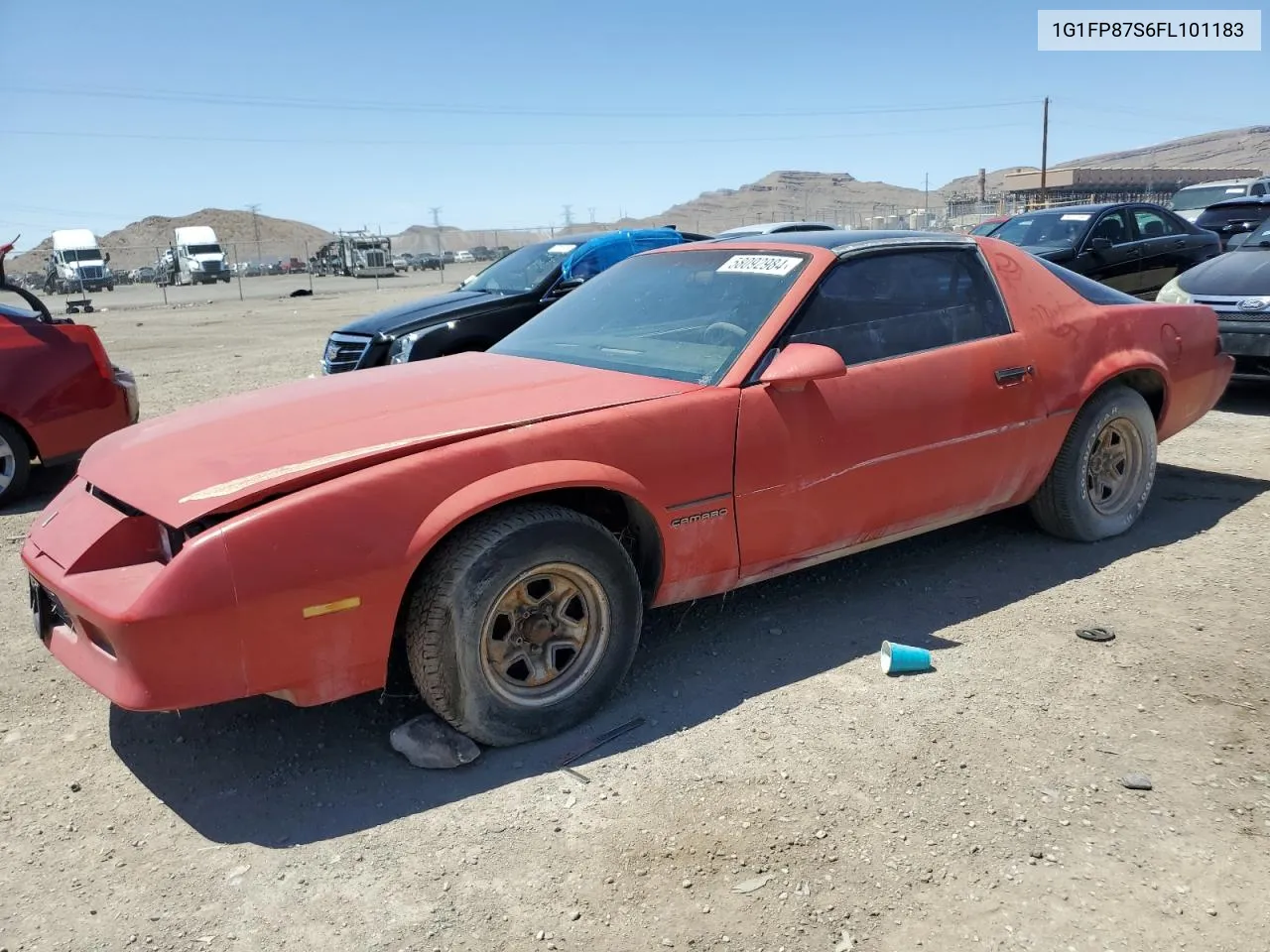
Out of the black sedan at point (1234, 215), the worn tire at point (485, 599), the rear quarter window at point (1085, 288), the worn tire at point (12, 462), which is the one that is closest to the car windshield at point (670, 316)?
the worn tire at point (485, 599)

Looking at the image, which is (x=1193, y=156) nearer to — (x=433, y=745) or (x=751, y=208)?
(x=751, y=208)

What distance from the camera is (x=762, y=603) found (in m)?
4.04

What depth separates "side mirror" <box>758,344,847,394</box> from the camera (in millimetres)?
3244

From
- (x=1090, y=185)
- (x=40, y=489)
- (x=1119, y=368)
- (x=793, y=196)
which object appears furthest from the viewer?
(x=793, y=196)

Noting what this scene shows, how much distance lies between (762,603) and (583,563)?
131 centimetres

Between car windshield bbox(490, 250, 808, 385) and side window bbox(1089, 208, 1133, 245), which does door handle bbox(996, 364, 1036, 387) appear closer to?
car windshield bbox(490, 250, 808, 385)

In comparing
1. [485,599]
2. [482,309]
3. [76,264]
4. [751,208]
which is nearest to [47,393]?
[482,309]

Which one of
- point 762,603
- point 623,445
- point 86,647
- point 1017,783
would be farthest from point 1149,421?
point 86,647

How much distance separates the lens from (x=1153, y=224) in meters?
11.5

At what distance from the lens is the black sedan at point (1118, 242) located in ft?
35.1

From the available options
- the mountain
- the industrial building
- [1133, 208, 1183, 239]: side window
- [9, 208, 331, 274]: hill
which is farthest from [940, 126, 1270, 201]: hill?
[1133, 208, 1183, 239]: side window

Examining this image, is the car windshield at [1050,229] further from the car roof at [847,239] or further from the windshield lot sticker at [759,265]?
the windshield lot sticker at [759,265]

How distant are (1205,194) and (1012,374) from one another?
65.7ft

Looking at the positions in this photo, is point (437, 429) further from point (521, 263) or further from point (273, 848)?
point (521, 263)
